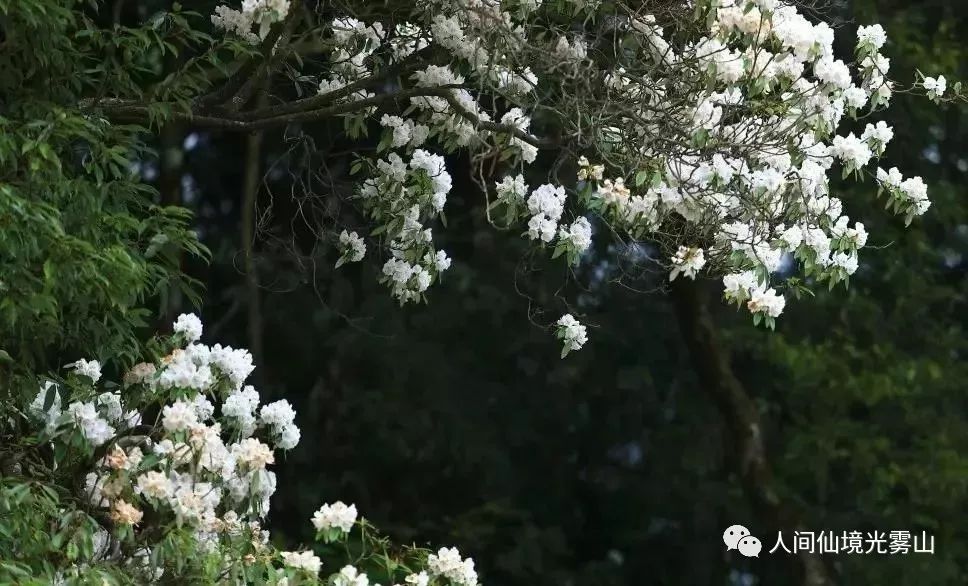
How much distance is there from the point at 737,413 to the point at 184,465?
4.15m

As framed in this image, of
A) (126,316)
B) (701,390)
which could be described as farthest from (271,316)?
(126,316)

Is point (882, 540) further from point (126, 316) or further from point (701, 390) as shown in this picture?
point (126, 316)

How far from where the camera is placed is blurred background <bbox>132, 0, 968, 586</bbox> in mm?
7055

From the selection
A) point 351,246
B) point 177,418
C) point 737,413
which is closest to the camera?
point 177,418

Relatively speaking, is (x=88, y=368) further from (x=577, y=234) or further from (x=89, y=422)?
(x=577, y=234)

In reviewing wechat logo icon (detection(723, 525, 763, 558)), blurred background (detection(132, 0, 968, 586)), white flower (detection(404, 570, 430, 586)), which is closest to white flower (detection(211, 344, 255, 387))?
white flower (detection(404, 570, 430, 586))

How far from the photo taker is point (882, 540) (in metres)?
7.11

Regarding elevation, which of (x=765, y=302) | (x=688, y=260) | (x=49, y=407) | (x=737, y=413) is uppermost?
(x=737, y=413)

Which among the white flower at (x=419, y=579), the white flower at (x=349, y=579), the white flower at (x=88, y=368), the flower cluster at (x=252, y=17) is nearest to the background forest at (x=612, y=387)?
the flower cluster at (x=252, y=17)

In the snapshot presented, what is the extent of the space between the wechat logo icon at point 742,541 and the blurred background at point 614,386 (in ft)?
0.23

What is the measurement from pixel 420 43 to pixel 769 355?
10.9 ft

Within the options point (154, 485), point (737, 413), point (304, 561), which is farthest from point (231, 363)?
point (737, 413)

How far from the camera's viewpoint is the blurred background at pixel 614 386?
7.05 metres

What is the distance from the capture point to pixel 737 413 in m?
7.05
